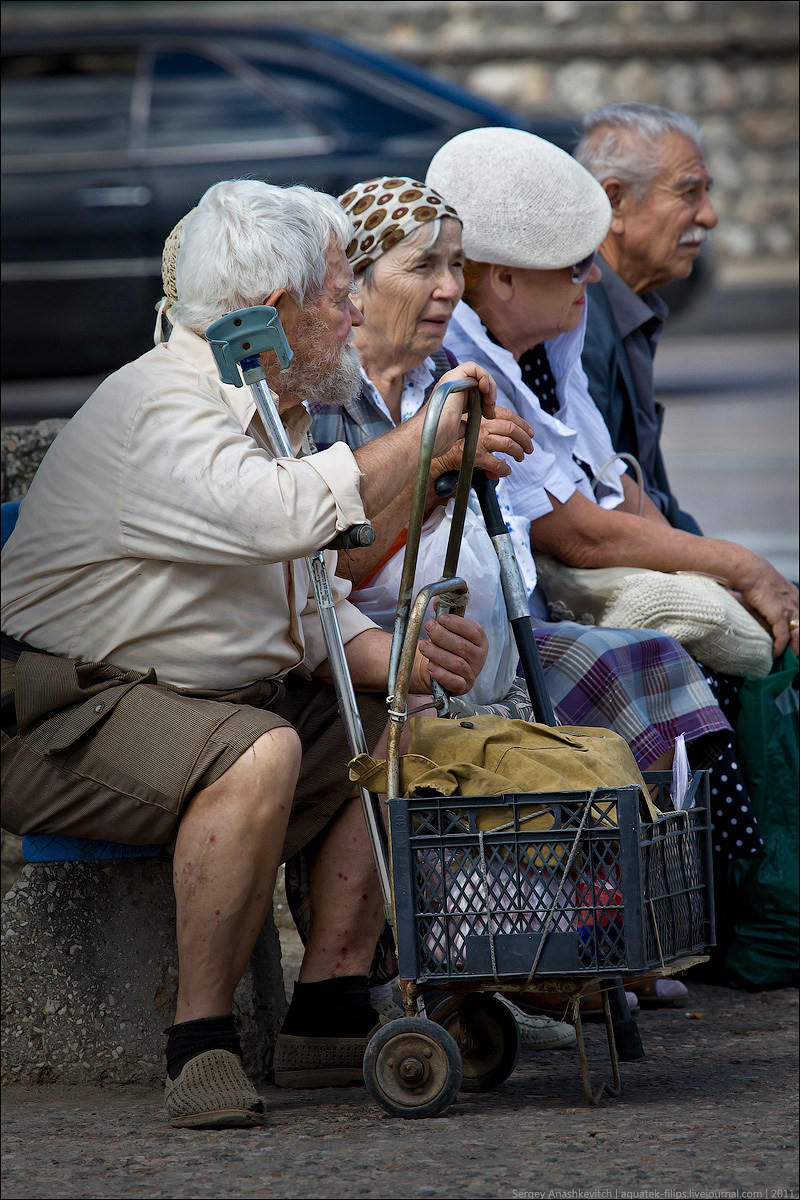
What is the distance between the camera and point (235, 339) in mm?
2350

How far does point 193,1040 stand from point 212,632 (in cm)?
66

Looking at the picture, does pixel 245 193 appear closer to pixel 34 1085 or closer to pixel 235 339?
pixel 235 339

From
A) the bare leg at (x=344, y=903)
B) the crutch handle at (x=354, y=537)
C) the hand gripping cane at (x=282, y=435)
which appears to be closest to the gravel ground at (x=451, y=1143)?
the bare leg at (x=344, y=903)

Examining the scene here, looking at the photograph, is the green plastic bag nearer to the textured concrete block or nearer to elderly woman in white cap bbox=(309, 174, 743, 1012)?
elderly woman in white cap bbox=(309, 174, 743, 1012)

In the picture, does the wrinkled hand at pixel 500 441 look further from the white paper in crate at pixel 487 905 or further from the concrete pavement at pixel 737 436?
the concrete pavement at pixel 737 436

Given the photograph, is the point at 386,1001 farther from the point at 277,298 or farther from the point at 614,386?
the point at 614,386

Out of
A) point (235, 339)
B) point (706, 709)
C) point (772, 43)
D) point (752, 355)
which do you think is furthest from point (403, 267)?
point (772, 43)

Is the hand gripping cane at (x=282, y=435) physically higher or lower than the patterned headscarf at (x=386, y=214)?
lower

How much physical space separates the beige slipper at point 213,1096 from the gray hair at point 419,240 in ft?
5.02

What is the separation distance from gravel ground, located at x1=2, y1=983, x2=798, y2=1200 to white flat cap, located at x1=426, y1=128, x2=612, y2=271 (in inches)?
67.4

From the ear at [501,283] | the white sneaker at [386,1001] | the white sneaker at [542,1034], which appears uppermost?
the ear at [501,283]

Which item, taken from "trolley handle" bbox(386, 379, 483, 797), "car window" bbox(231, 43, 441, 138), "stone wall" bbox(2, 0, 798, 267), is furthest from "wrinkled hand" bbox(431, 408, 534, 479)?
"stone wall" bbox(2, 0, 798, 267)

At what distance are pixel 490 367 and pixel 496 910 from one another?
4.77ft

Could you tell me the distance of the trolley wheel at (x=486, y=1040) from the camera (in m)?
2.59
